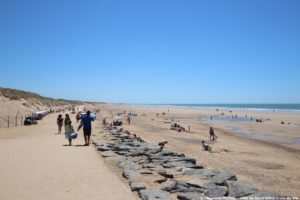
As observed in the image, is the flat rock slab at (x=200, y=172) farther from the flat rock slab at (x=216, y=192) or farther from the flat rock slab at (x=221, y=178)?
the flat rock slab at (x=216, y=192)

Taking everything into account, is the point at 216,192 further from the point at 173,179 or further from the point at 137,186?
the point at 137,186

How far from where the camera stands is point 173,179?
29.4ft

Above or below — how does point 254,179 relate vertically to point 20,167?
below

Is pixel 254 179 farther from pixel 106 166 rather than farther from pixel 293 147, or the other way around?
pixel 293 147

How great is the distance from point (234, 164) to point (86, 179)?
8.41 meters

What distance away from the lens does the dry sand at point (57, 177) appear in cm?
709

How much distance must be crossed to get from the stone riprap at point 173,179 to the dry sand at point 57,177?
550mm

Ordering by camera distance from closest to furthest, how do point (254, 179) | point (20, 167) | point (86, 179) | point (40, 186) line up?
point (40, 186) → point (86, 179) → point (20, 167) → point (254, 179)

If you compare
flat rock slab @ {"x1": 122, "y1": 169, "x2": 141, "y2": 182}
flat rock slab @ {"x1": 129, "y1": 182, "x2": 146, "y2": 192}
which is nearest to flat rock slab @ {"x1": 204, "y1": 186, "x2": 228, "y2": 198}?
flat rock slab @ {"x1": 129, "y1": 182, "x2": 146, "y2": 192}

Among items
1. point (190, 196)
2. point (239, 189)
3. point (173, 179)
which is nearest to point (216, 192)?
point (239, 189)

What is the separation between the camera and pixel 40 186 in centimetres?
763

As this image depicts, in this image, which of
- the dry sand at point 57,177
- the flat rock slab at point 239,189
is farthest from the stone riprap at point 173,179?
the dry sand at point 57,177

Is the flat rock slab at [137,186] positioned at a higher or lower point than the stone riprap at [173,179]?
higher

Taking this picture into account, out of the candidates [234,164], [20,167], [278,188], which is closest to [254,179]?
[278,188]
